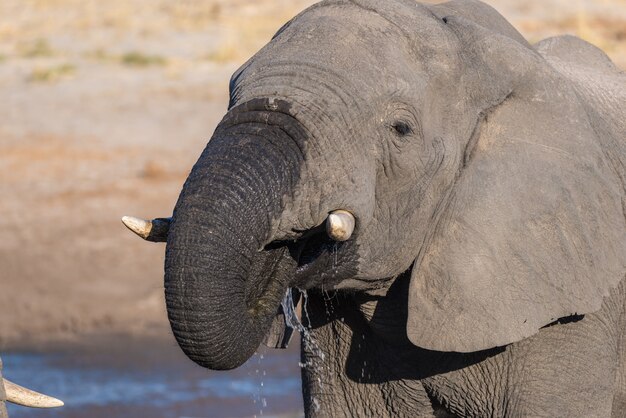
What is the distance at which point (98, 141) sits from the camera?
33.9 ft

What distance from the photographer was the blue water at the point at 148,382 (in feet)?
23.3

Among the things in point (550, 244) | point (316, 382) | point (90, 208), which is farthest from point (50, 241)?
point (550, 244)

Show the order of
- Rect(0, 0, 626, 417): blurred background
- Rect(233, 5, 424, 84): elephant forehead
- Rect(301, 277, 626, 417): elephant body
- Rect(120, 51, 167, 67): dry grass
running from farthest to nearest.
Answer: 1. Rect(120, 51, 167, 67): dry grass
2. Rect(0, 0, 626, 417): blurred background
3. Rect(301, 277, 626, 417): elephant body
4. Rect(233, 5, 424, 84): elephant forehead

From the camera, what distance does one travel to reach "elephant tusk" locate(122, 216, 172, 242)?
3301 mm

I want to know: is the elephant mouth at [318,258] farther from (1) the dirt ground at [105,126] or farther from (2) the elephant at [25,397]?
(1) the dirt ground at [105,126]

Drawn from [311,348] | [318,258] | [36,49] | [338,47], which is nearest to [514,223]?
[318,258]

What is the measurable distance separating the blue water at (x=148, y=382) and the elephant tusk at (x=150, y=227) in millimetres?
3782

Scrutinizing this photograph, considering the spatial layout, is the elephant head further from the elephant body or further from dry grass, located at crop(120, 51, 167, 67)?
dry grass, located at crop(120, 51, 167, 67)

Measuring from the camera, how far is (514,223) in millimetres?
3623

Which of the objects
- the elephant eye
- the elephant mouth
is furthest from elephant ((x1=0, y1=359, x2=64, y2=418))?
the elephant eye

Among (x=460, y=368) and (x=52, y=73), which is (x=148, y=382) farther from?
(x=52, y=73)

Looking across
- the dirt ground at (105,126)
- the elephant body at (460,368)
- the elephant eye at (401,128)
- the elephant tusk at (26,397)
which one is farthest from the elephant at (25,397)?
the dirt ground at (105,126)

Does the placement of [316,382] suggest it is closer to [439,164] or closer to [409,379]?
[409,379]

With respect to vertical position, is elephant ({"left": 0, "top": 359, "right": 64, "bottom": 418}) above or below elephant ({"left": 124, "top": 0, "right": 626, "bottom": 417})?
below
